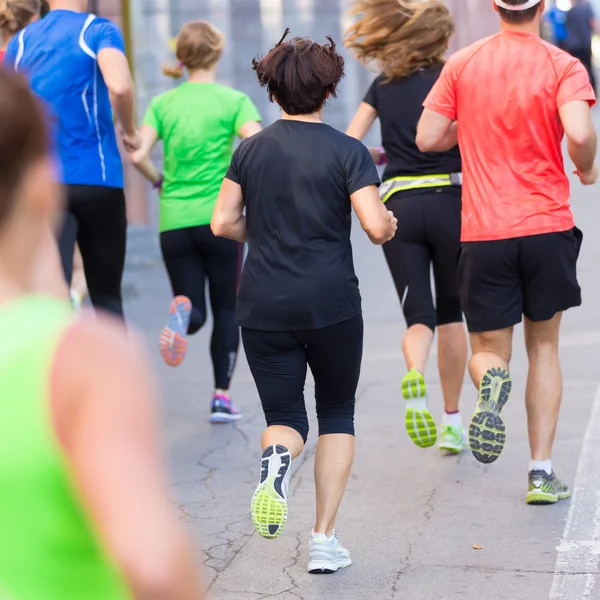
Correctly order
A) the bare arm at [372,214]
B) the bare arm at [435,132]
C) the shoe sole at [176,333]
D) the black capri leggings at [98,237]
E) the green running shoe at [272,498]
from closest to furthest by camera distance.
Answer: the green running shoe at [272,498]
the bare arm at [372,214]
the bare arm at [435,132]
the black capri leggings at [98,237]
the shoe sole at [176,333]

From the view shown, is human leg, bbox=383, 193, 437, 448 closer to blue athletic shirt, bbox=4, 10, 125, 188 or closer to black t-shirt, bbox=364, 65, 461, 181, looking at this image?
black t-shirt, bbox=364, 65, 461, 181

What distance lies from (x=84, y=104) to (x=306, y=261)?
1837 millimetres

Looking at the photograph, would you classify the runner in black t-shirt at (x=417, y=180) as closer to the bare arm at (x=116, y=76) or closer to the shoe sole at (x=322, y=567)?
the bare arm at (x=116, y=76)

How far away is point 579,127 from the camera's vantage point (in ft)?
14.8

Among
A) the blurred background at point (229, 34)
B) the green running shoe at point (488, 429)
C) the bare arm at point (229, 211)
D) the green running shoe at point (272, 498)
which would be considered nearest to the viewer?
the green running shoe at point (272, 498)

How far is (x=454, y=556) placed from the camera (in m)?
4.19

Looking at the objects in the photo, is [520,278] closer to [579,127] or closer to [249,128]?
[579,127]

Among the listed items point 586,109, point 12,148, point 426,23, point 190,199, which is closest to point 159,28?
point 190,199

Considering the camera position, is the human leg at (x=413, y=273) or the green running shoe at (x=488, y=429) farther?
the human leg at (x=413, y=273)

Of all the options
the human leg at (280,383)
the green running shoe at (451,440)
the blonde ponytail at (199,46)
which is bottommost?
the green running shoe at (451,440)

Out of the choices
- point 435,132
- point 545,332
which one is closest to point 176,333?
point 435,132

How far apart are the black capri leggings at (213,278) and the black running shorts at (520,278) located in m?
1.84

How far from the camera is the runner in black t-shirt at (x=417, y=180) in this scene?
5.39 meters

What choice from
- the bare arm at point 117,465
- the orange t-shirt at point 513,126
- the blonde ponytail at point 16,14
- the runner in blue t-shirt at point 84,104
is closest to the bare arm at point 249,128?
the runner in blue t-shirt at point 84,104
